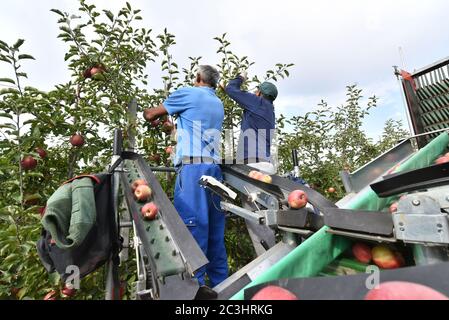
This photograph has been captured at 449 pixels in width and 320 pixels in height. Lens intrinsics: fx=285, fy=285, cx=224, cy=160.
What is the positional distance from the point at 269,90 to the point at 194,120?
142 cm

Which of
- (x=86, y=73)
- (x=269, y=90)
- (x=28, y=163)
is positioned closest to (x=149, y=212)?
(x=28, y=163)

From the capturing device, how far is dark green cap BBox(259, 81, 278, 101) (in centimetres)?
352

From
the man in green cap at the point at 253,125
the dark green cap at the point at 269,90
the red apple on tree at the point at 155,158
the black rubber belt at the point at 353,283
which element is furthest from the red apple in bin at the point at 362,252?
the dark green cap at the point at 269,90

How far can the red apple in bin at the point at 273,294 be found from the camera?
0.80 meters

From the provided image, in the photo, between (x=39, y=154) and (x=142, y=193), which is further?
(x=39, y=154)

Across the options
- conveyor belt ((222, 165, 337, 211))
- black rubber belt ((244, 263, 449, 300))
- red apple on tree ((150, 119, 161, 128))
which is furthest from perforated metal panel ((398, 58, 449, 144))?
red apple on tree ((150, 119, 161, 128))

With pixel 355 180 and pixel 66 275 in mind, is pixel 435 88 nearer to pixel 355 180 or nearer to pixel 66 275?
pixel 355 180

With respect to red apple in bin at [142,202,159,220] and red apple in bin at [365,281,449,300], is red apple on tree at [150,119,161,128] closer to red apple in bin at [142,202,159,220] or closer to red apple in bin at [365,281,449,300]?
red apple in bin at [142,202,159,220]

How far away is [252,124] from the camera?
Result: 330 centimetres

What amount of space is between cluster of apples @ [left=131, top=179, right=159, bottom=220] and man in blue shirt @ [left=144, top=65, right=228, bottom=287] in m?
0.68

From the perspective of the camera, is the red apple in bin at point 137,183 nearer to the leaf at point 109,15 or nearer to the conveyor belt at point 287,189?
the conveyor belt at point 287,189

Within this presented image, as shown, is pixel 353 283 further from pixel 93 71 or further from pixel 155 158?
pixel 93 71
